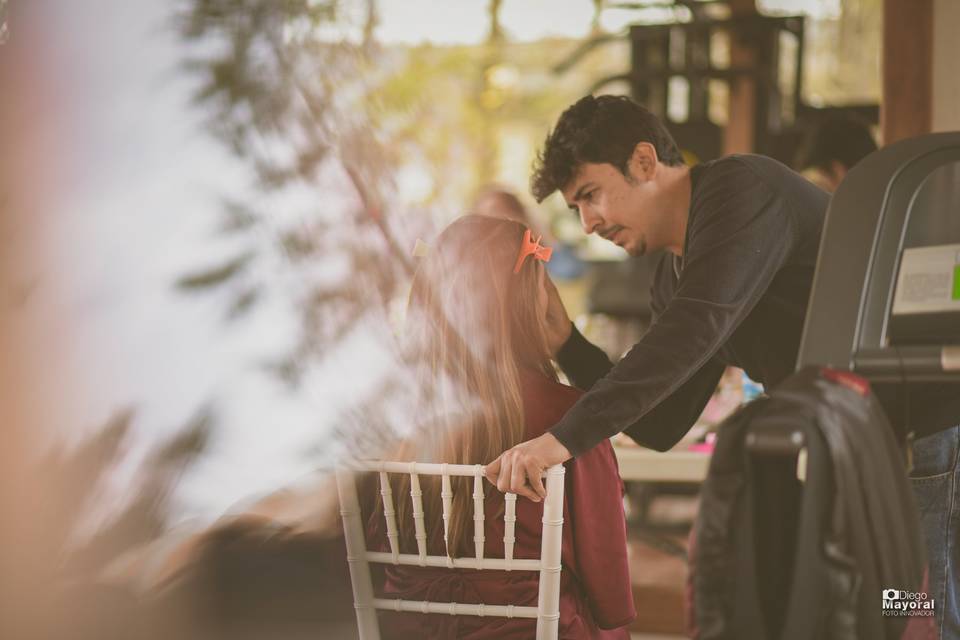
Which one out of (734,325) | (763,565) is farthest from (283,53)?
(763,565)

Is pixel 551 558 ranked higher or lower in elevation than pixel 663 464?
higher

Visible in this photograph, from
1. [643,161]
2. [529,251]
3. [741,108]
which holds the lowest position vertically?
[529,251]

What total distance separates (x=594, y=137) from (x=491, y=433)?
46cm

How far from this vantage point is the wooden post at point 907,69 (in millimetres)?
2297

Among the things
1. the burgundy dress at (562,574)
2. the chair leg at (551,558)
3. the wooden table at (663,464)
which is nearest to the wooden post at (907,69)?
the wooden table at (663,464)

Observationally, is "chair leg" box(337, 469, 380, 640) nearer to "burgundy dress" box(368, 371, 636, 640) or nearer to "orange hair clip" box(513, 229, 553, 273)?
"burgundy dress" box(368, 371, 636, 640)

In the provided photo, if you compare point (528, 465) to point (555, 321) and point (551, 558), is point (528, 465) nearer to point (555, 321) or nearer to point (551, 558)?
point (551, 558)

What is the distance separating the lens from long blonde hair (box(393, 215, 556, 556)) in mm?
1340

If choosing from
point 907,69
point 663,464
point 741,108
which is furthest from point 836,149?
point 741,108

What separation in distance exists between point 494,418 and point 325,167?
0.60 meters

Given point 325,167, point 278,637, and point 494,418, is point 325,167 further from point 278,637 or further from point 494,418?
point 278,637

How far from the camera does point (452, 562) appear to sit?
4.29 feet

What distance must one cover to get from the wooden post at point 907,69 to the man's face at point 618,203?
1153mm

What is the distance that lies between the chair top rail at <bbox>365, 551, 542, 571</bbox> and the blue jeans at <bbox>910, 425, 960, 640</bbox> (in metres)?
0.53
